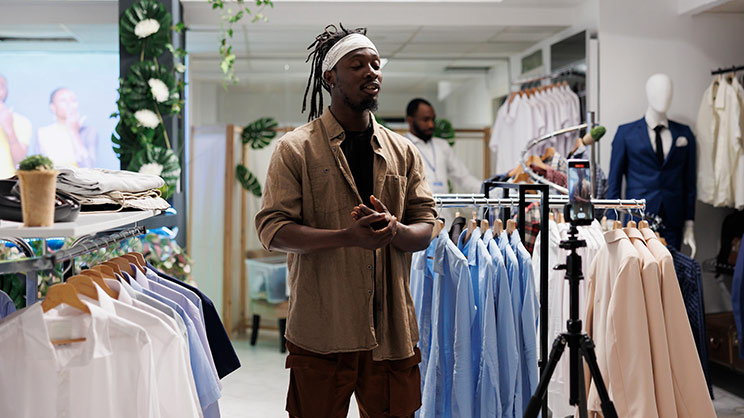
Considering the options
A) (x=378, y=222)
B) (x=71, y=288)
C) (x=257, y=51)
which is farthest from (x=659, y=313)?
(x=257, y=51)

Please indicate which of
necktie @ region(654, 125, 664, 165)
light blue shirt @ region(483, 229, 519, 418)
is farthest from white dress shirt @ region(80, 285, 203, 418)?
necktie @ region(654, 125, 664, 165)

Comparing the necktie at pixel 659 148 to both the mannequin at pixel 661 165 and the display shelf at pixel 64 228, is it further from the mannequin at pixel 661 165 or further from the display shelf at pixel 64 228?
the display shelf at pixel 64 228

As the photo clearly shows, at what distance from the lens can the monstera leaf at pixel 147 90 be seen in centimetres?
459

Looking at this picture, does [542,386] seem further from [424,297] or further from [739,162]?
[739,162]

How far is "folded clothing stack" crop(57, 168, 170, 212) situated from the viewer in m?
1.76

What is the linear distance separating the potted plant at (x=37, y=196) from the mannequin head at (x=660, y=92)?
401 cm

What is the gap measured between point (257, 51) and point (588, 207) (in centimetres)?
432

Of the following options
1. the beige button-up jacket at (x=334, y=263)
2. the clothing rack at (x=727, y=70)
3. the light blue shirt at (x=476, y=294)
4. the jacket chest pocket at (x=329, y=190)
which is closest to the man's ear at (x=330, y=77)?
the beige button-up jacket at (x=334, y=263)

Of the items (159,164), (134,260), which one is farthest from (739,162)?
(134,260)

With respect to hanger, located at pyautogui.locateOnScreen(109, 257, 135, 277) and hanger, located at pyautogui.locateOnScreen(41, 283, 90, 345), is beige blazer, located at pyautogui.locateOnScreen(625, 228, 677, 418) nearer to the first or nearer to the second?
hanger, located at pyautogui.locateOnScreen(109, 257, 135, 277)

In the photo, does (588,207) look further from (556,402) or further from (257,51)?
(257,51)

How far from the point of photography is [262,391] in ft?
14.4

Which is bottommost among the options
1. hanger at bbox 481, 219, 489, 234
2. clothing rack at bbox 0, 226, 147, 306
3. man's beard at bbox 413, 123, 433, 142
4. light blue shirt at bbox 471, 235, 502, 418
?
light blue shirt at bbox 471, 235, 502, 418

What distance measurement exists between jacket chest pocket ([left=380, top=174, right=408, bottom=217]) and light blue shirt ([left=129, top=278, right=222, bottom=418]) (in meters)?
0.64
